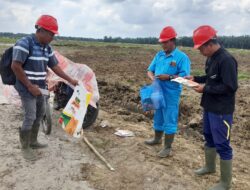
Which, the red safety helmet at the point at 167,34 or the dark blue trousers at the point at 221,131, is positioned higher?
the red safety helmet at the point at 167,34

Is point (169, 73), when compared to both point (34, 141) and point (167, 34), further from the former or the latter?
point (34, 141)

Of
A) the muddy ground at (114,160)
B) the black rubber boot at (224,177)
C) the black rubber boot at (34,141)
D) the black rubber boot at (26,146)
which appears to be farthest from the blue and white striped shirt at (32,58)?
the black rubber boot at (224,177)

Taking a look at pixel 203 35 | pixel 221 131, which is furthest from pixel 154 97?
pixel 203 35

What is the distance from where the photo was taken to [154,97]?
554cm

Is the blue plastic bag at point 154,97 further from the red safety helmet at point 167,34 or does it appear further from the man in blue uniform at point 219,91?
the man in blue uniform at point 219,91

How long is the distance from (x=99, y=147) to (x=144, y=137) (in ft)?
3.37

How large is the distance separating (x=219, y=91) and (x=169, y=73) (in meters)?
1.33

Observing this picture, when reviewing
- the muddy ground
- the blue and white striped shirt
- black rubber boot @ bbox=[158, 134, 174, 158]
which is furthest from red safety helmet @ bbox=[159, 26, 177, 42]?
the muddy ground

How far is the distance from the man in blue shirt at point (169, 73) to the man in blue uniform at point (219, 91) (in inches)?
32.9

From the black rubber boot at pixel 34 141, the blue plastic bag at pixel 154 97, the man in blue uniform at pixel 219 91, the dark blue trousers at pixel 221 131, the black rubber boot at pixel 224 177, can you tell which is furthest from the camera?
the black rubber boot at pixel 34 141

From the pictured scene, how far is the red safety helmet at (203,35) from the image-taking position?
4301 mm

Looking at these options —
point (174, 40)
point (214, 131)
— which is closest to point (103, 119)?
point (174, 40)

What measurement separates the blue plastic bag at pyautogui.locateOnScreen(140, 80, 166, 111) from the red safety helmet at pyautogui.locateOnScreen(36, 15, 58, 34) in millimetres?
1750

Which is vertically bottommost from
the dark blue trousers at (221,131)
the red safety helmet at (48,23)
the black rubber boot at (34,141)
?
the black rubber boot at (34,141)
